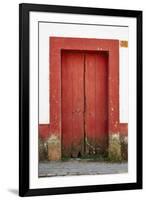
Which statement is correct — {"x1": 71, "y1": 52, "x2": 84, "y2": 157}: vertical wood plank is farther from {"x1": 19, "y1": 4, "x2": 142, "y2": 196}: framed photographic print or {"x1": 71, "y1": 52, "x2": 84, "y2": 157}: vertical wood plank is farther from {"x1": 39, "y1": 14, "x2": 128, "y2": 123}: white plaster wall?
{"x1": 39, "y1": 14, "x2": 128, "y2": 123}: white plaster wall

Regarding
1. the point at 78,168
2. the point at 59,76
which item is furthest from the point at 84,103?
the point at 78,168

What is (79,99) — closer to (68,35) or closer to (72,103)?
(72,103)

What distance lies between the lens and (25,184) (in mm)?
2324

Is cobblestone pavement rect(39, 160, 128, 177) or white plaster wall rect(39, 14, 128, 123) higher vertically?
white plaster wall rect(39, 14, 128, 123)

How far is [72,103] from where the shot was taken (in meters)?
2.47

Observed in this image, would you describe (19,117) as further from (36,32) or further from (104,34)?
(104,34)

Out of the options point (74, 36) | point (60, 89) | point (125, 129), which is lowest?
point (125, 129)

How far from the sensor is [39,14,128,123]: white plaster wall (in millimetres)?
2389

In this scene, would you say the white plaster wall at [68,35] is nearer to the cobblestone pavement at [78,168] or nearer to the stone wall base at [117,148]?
the stone wall base at [117,148]

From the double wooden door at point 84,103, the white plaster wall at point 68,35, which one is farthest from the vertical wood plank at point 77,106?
the white plaster wall at point 68,35

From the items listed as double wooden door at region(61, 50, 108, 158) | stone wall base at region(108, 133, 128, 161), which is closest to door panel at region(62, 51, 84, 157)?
double wooden door at region(61, 50, 108, 158)

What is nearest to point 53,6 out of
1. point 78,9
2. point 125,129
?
point 78,9

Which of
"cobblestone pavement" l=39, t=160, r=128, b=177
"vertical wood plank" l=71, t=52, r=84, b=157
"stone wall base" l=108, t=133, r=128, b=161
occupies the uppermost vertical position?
"vertical wood plank" l=71, t=52, r=84, b=157

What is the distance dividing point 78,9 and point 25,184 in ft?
2.63
